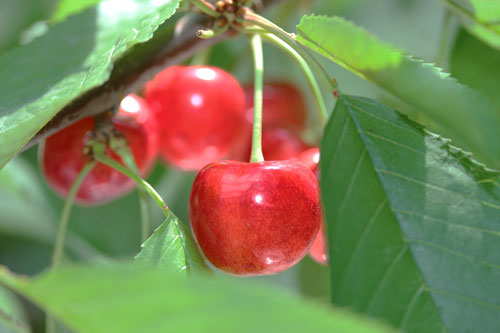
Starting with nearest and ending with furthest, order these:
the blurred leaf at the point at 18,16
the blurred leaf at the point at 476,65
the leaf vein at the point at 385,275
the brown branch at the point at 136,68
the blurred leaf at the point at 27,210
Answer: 1. the leaf vein at the point at 385,275
2. the brown branch at the point at 136,68
3. the blurred leaf at the point at 476,65
4. the blurred leaf at the point at 27,210
5. the blurred leaf at the point at 18,16

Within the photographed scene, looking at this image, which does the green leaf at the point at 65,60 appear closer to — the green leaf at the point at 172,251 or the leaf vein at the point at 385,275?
the green leaf at the point at 172,251

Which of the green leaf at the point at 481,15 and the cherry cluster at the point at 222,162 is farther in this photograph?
the green leaf at the point at 481,15

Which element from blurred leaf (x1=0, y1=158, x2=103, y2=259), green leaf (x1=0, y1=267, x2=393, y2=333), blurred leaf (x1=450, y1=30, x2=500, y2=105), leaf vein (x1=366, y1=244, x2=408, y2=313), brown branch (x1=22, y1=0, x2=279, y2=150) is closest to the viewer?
green leaf (x1=0, y1=267, x2=393, y2=333)

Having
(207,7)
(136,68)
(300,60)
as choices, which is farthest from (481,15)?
(136,68)

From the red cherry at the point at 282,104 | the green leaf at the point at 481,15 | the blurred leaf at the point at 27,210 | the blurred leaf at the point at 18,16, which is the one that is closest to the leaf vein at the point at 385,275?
the green leaf at the point at 481,15

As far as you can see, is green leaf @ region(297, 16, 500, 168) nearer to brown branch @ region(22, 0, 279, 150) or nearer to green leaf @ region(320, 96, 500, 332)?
green leaf @ region(320, 96, 500, 332)

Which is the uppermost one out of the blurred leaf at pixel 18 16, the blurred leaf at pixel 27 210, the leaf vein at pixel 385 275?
the leaf vein at pixel 385 275

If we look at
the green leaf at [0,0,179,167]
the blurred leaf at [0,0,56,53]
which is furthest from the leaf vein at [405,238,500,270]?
the blurred leaf at [0,0,56,53]
